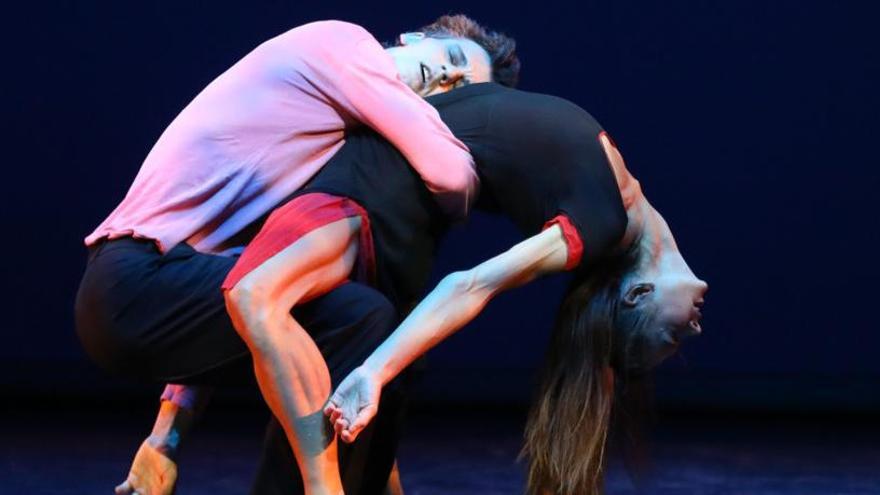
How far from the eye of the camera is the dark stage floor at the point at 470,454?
3.90m

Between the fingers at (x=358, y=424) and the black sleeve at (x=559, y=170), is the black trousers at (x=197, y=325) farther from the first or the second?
the black sleeve at (x=559, y=170)

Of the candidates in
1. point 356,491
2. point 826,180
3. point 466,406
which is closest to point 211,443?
point 466,406

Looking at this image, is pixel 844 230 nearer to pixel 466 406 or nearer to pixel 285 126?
pixel 466 406

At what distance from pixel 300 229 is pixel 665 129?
197 centimetres

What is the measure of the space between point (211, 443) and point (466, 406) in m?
0.81

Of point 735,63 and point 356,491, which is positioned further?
point 735,63

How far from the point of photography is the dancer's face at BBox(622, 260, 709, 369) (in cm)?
305

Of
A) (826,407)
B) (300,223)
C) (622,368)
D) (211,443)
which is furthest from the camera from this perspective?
(826,407)

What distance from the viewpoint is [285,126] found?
9.59ft

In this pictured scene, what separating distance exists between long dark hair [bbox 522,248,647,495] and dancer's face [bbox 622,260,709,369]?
0.06ft

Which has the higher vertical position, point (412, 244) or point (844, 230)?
point (412, 244)

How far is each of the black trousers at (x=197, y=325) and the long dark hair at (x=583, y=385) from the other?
33cm

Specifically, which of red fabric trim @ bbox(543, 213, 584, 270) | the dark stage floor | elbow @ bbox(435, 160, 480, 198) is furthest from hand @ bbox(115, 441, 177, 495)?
red fabric trim @ bbox(543, 213, 584, 270)

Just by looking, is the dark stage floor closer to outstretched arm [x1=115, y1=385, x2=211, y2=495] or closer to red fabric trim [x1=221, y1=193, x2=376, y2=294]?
outstretched arm [x1=115, y1=385, x2=211, y2=495]
